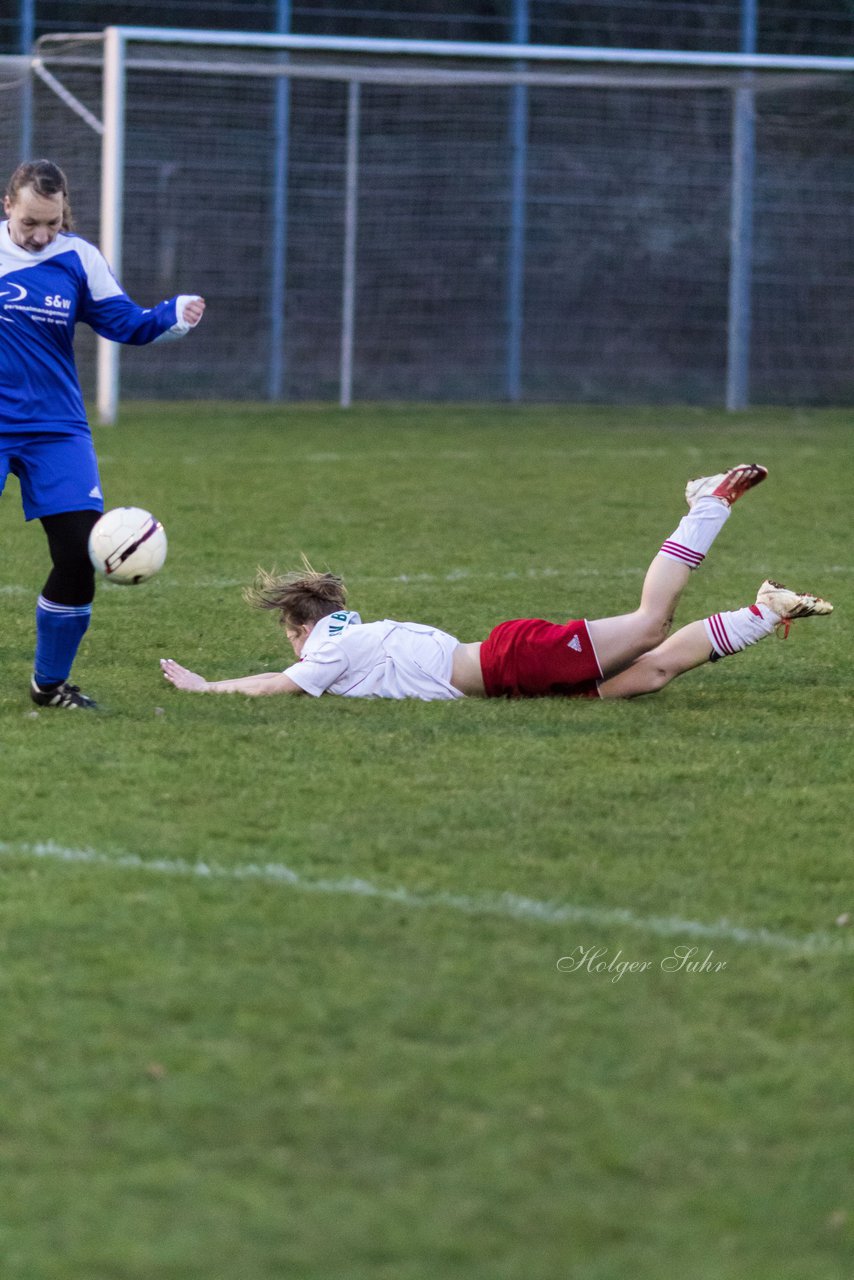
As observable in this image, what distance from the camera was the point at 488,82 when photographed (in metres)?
19.9

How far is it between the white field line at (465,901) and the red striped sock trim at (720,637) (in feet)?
8.09

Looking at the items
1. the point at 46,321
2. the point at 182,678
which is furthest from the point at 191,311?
the point at 182,678

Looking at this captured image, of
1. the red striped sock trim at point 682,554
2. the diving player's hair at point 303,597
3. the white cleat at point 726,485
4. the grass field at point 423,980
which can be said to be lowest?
the grass field at point 423,980

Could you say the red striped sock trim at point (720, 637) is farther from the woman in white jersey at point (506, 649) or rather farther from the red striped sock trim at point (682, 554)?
the red striped sock trim at point (682, 554)

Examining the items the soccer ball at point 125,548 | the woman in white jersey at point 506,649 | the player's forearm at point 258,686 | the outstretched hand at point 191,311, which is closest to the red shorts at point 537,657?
the woman in white jersey at point 506,649

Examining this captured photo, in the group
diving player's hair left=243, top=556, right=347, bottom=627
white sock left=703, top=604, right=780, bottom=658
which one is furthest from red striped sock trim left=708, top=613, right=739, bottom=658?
diving player's hair left=243, top=556, right=347, bottom=627

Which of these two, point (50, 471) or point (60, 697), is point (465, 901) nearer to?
point (60, 697)

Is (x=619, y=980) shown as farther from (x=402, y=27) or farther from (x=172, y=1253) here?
(x=402, y=27)

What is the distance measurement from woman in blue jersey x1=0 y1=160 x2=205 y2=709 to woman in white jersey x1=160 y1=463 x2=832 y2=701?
0.47m

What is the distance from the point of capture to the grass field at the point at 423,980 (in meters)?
2.81

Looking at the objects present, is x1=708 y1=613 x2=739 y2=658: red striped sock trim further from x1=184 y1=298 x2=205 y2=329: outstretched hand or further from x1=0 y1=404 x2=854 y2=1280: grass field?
x1=184 y1=298 x2=205 y2=329: outstretched hand

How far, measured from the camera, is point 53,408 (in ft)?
20.6

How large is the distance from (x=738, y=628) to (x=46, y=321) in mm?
2545

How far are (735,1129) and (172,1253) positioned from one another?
3.14 ft
